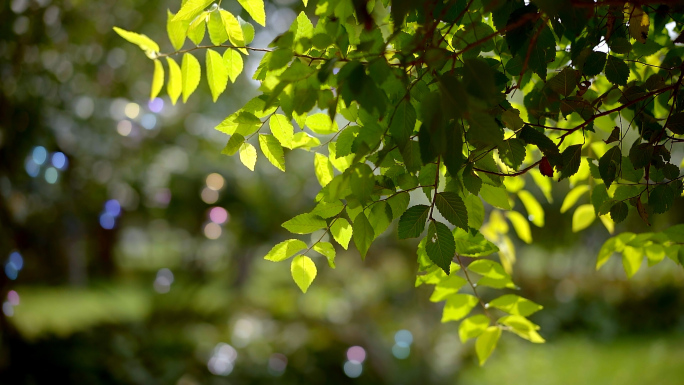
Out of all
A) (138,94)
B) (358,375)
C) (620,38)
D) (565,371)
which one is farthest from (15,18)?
(565,371)

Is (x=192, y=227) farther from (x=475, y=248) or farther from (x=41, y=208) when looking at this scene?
(x=475, y=248)

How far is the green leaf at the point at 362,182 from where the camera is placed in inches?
15.0

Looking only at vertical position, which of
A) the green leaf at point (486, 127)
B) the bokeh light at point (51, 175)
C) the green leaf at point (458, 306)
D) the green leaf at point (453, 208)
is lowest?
the bokeh light at point (51, 175)

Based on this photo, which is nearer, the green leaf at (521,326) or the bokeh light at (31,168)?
the green leaf at (521,326)

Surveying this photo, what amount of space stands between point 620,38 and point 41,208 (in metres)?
3.11

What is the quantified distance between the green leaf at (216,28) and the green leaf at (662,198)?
1.39 ft

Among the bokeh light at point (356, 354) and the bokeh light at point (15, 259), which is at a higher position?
the bokeh light at point (15, 259)

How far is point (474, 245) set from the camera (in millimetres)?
501

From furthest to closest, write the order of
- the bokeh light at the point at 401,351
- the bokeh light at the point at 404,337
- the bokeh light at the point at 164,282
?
the bokeh light at the point at 404,337 → the bokeh light at the point at 164,282 → the bokeh light at the point at 401,351

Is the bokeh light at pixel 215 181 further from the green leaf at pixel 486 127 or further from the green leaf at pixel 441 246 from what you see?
the green leaf at pixel 486 127

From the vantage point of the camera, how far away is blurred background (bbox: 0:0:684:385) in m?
2.33

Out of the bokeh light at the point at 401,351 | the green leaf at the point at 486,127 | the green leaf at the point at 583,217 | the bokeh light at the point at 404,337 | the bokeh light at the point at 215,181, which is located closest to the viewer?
the green leaf at the point at 486,127

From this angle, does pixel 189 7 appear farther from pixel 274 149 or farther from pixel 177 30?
pixel 274 149

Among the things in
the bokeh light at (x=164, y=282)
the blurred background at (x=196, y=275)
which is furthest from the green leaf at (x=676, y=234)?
the bokeh light at (x=164, y=282)
